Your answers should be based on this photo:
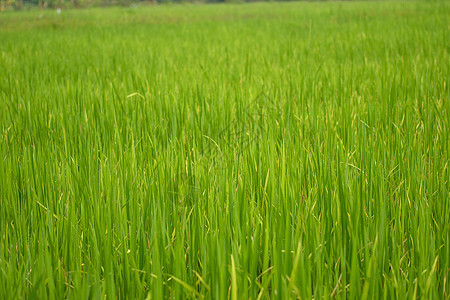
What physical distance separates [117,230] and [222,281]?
329 mm

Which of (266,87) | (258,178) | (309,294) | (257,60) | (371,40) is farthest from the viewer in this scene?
(371,40)

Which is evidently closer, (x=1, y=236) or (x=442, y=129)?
(x=1, y=236)

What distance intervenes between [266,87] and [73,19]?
792 cm

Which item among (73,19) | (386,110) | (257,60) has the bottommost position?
(386,110)

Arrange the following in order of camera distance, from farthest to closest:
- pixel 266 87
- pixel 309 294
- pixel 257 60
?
pixel 257 60 < pixel 266 87 < pixel 309 294

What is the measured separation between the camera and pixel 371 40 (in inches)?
161

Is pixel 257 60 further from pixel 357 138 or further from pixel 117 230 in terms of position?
pixel 117 230

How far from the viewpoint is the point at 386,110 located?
1705mm

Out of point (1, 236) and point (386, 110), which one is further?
point (386, 110)

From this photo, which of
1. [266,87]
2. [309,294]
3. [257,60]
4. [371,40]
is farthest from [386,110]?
[371,40]

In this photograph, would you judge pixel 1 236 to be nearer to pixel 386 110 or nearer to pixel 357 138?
pixel 357 138

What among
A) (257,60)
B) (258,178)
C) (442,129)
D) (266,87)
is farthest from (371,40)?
(258,178)

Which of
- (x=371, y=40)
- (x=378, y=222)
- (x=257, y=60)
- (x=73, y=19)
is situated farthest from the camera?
(x=73, y=19)

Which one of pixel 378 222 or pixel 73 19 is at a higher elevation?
pixel 73 19
